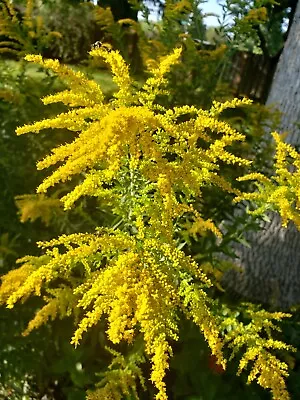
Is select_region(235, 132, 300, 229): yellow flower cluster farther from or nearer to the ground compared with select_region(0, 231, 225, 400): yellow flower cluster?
farther from the ground

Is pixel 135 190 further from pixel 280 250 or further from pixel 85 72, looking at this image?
pixel 280 250

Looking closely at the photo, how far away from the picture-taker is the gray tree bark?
4.69m

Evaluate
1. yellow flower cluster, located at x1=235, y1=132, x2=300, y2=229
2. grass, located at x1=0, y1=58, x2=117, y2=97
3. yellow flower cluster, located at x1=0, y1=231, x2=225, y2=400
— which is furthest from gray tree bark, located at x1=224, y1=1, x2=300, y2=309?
yellow flower cluster, located at x1=0, y1=231, x2=225, y2=400

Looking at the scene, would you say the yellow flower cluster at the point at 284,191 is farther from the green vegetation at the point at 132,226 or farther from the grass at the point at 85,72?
the grass at the point at 85,72

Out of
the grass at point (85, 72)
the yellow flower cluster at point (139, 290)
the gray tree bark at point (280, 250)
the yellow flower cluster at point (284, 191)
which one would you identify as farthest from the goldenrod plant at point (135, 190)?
the gray tree bark at point (280, 250)

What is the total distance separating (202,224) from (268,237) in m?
2.06

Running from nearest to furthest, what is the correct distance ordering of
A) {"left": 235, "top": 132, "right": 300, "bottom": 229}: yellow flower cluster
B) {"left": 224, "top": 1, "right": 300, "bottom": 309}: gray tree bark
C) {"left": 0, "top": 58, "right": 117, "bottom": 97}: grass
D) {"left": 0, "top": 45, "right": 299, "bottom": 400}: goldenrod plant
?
{"left": 0, "top": 45, "right": 299, "bottom": 400}: goldenrod plant → {"left": 235, "top": 132, "right": 300, "bottom": 229}: yellow flower cluster → {"left": 0, "top": 58, "right": 117, "bottom": 97}: grass → {"left": 224, "top": 1, "right": 300, "bottom": 309}: gray tree bark

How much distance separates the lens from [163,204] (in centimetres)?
209

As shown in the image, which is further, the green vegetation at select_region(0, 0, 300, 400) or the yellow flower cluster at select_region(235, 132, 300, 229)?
the yellow flower cluster at select_region(235, 132, 300, 229)

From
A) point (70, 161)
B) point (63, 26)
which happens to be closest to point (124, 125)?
point (70, 161)

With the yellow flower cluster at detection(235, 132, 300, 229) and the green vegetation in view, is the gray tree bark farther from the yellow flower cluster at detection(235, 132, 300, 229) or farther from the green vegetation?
the yellow flower cluster at detection(235, 132, 300, 229)

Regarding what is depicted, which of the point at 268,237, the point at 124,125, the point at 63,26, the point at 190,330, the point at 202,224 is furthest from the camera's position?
the point at 63,26

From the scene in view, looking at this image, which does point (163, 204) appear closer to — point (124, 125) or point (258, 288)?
point (124, 125)

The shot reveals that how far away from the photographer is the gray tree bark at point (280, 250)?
4.69 m
